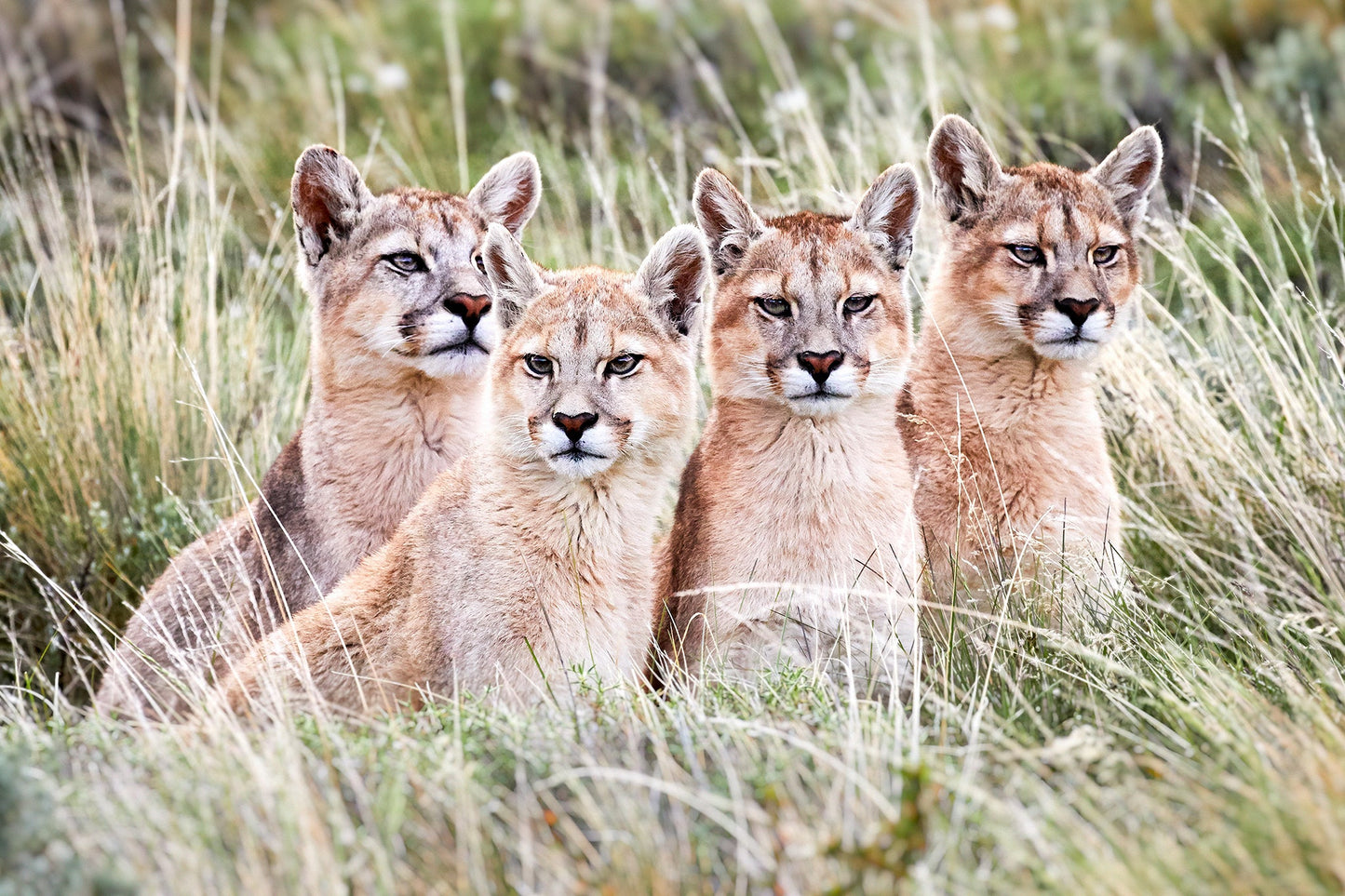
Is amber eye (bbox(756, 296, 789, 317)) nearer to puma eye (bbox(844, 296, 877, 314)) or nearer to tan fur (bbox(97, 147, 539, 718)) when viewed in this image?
puma eye (bbox(844, 296, 877, 314))

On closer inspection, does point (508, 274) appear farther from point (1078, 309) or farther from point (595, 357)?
point (1078, 309)

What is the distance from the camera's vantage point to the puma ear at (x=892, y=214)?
5148mm

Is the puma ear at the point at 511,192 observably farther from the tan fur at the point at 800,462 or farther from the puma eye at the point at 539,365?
the puma eye at the point at 539,365

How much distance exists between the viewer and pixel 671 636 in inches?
195

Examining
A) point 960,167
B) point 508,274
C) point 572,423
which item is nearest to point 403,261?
point 508,274

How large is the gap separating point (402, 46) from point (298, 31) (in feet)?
5.15

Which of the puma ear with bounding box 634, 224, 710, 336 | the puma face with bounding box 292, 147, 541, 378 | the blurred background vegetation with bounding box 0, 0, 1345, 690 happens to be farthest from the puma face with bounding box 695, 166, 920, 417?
the blurred background vegetation with bounding box 0, 0, 1345, 690

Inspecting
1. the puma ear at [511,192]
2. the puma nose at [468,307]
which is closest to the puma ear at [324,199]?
the puma ear at [511,192]

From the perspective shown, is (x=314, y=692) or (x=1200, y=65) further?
(x=1200, y=65)

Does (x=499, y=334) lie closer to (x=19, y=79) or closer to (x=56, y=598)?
(x=56, y=598)

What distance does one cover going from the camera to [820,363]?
4.82 m

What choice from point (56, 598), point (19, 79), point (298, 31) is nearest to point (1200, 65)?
point (298, 31)

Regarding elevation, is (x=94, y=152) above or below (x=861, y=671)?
above

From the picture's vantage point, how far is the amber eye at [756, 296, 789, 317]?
5074mm
